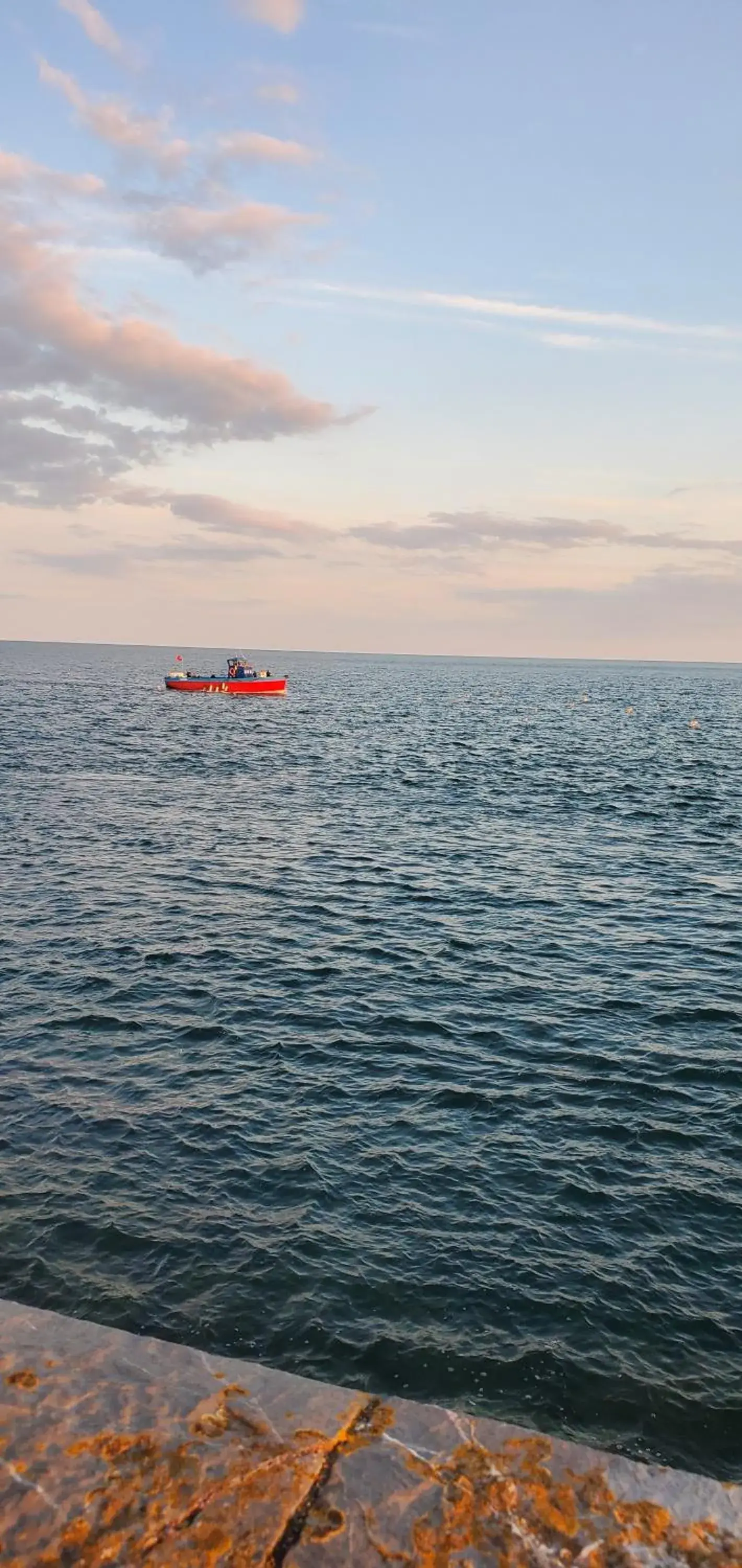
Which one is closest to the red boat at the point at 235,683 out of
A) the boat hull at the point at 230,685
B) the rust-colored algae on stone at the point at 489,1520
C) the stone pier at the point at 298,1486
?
the boat hull at the point at 230,685

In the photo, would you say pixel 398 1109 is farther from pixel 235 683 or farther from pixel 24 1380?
pixel 235 683

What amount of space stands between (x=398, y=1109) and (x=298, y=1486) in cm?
971

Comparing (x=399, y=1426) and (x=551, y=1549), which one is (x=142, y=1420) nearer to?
(x=399, y=1426)

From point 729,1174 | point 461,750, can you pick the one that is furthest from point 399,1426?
point 461,750

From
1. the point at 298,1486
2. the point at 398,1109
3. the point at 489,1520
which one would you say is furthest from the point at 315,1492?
the point at 398,1109

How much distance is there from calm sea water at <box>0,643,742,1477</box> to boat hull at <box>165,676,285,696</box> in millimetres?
84231

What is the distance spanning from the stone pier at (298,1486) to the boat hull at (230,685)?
114050mm

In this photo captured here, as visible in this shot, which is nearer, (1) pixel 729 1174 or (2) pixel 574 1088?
(1) pixel 729 1174

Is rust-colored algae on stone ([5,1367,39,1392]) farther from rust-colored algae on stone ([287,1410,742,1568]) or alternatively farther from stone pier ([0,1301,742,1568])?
rust-colored algae on stone ([287,1410,742,1568])

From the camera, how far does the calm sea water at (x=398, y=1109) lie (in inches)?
405

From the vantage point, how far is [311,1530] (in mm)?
5398

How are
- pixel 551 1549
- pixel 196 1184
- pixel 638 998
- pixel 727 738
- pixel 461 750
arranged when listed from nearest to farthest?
pixel 551 1549
pixel 196 1184
pixel 638 998
pixel 461 750
pixel 727 738

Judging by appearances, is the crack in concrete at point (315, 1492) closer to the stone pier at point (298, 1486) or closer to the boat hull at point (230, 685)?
the stone pier at point (298, 1486)

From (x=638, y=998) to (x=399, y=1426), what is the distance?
15164mm
